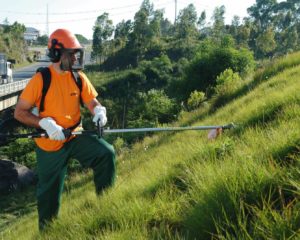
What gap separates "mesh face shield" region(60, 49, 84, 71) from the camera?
17.0 feet

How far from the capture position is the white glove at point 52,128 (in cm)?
478

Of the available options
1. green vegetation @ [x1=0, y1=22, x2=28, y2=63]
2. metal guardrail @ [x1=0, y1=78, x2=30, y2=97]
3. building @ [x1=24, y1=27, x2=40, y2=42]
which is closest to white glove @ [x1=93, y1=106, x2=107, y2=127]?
metal guardrail @ [x1=0, y1=78, x2=30, y2=97]

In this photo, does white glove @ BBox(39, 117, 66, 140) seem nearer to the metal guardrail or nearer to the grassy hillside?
the grassy hillside

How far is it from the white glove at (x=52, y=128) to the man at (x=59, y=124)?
0.37 feet

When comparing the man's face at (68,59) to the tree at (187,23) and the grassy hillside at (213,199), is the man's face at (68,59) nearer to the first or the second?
the grassy hillside at (213,199)

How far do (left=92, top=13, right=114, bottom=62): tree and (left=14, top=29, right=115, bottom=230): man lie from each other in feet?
241

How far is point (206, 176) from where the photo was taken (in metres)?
3.57

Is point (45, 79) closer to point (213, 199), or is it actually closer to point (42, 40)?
point (213, 199)

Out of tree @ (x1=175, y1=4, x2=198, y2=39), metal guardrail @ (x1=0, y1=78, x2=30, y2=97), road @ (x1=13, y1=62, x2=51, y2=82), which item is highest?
tree @ (x1=175, y1=4, x2=198, y2=39)

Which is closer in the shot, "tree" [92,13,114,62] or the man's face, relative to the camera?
the man's face

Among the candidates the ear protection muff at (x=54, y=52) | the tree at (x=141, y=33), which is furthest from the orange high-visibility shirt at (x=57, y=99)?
the tree at (x=141, y=33)

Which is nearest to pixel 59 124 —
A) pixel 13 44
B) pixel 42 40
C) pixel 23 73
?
pixel 23 73

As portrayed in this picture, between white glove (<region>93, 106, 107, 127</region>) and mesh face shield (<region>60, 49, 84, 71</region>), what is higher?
mesh face shield (<region>60, 49, 84, 71</region>)

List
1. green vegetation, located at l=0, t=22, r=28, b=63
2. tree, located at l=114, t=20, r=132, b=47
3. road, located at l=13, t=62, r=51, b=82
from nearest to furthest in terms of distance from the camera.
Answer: road, located at l=13, t=62, r=51, b=82
tree, located at l=114, t=20, r=132, b=47
green vegetation, located at l=0, t=22, r=28, b=63
